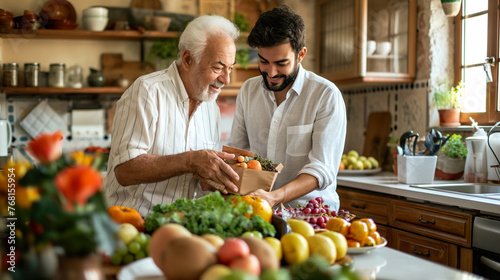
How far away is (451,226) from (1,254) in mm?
2180

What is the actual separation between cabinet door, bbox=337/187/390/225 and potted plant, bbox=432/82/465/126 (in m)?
0.83

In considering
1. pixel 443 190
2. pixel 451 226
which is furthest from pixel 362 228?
pixel 443 190

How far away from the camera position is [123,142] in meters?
1.99

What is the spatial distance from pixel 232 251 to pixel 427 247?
6.71ft

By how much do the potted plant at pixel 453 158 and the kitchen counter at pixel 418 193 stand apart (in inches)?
3.3

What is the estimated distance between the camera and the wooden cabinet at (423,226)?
8.25 ft

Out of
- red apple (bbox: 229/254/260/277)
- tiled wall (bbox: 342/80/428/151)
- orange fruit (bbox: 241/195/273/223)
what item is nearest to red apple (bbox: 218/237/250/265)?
red apple (bbox: 229/254/260/277)

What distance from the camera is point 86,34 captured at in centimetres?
409

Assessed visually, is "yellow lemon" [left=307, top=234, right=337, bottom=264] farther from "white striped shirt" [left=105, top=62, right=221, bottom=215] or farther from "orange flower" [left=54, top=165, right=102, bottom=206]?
"white striped shirt" [left=105, top=62, right=221, bottom=215]

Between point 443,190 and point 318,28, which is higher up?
point 318,28

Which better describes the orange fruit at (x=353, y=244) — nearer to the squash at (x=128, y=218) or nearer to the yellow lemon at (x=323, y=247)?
the yellow lemon at (x=323, y=247)

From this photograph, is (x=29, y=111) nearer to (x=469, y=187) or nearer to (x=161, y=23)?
(x=161, y=23)

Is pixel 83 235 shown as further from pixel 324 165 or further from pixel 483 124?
pixel 483 124

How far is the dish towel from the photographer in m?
4.19
